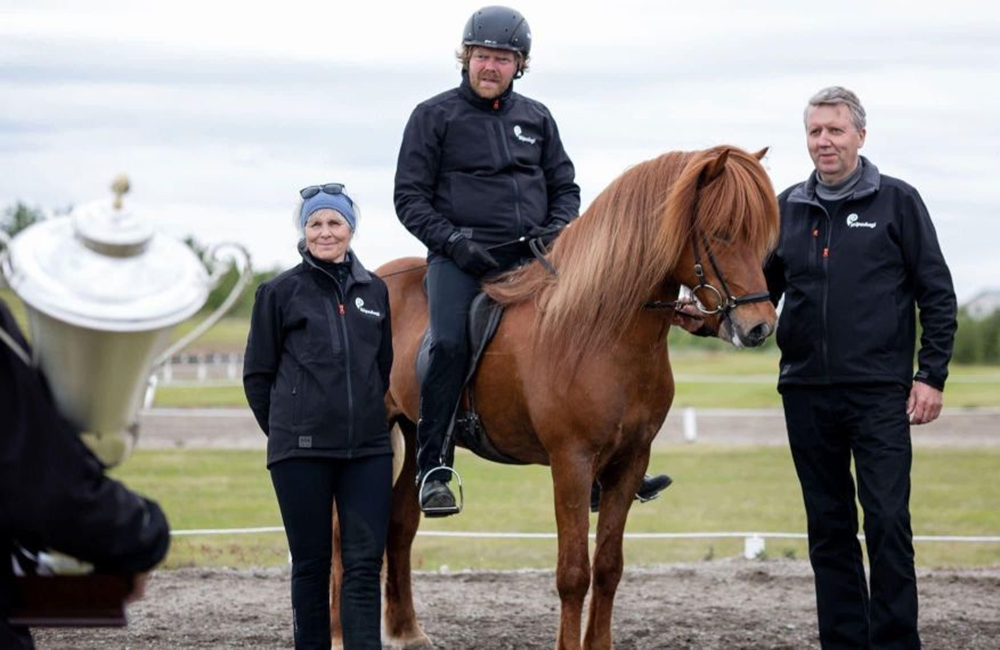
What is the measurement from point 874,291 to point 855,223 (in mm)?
314

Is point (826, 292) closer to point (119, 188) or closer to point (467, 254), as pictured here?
point (467, 254)

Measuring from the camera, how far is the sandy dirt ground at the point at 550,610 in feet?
25.1

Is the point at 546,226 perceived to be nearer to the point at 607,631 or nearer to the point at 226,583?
the point at 607,631

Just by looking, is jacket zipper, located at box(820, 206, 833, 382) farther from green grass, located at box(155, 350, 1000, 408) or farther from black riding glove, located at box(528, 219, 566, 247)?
green grass, located at box(155, 350, 1000, 408)

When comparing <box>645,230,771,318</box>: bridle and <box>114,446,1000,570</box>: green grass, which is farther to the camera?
<box>114,446,1000,570</box>: green grass

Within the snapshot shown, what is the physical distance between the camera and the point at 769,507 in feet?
53.3

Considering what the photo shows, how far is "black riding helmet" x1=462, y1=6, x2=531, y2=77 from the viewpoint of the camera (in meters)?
6.93

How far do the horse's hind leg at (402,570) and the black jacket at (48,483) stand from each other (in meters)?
4.70

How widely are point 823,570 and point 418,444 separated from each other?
201 cm

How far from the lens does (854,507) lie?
668 centimetres

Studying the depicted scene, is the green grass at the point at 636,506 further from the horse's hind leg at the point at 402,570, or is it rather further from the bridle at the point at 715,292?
the bridle at the point at 715,292

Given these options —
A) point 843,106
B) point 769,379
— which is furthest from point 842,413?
point 769,379

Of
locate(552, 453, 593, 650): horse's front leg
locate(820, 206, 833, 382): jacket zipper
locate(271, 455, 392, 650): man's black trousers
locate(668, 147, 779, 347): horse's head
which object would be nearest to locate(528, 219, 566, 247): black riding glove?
locate(668, 147, 779, 347): horse's head

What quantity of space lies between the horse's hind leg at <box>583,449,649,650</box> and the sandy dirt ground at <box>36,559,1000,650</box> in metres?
0.78
